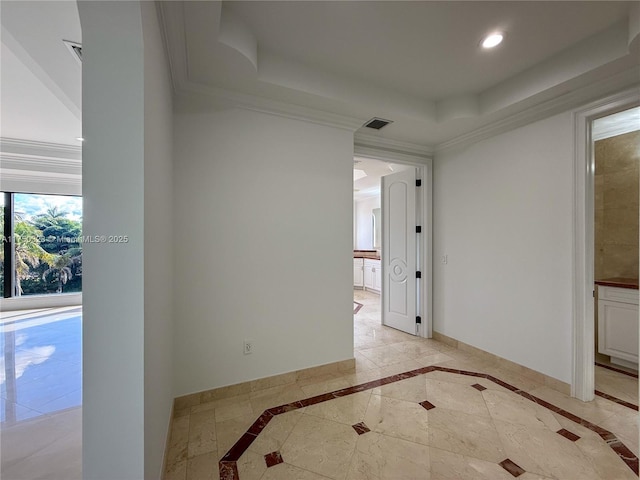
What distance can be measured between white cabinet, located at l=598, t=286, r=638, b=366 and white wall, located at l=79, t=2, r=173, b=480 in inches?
162

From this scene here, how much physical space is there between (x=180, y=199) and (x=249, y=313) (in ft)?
3.61

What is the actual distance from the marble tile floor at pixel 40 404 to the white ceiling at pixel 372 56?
263 cm

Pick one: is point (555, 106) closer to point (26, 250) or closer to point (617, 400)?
point (617, 400)

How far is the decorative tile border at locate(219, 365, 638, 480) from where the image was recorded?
1.65 metres

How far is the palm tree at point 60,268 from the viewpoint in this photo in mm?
5684

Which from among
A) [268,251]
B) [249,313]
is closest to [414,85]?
[268,251]

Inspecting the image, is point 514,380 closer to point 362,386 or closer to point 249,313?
point 362,386

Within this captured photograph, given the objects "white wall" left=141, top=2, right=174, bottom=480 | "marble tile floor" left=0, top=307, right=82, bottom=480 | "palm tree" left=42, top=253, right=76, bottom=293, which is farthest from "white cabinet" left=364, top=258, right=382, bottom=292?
"palm tree" left=42, top=253, right=76, bottom=293

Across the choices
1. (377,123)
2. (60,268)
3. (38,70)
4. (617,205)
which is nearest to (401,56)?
(377,123)

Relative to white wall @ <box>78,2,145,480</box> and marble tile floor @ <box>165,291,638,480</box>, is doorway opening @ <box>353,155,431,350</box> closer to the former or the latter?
marble tile floor @ <box>165,291,638,480</box>

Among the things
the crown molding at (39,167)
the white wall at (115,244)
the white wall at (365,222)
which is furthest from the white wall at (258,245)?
the white wall at (365,222)

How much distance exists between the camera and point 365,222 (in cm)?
827

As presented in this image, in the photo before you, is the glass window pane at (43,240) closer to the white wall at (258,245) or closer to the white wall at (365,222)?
the white wall at (258,245)

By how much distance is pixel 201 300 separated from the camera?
229cm
